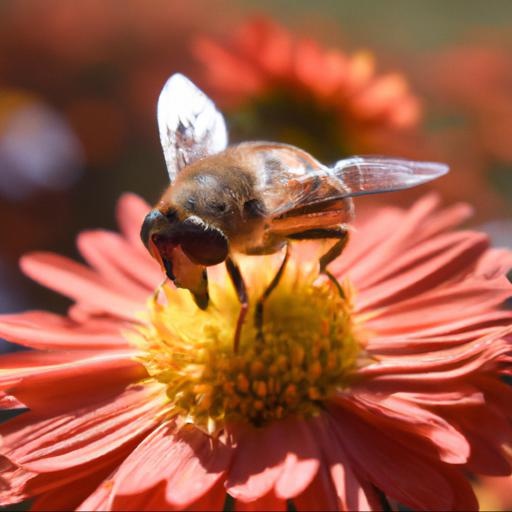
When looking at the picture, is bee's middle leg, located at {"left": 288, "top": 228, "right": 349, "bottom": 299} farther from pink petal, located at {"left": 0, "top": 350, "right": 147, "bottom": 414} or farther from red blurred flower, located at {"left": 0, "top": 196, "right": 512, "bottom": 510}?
pink petal, located at {"left": 0, "top": 350, "right": 147, "bottom": 414}

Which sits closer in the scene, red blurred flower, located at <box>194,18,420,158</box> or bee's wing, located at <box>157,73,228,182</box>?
bee's wing, located at <box>157,73,228,182</box>

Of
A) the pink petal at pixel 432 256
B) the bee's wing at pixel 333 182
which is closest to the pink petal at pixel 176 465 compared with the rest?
the bee's wing at pixel 333 182

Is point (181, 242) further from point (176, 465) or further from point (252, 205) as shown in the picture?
point (176, 465)

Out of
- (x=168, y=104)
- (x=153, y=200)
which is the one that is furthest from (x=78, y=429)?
(x=153, y=200)

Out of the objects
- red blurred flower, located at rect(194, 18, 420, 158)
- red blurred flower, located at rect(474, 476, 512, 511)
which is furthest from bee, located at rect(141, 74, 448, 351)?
red blurred flower, located at rect(194, 18, 420, 158)

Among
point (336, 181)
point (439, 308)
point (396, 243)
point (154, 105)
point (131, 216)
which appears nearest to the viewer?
point (336, 181)

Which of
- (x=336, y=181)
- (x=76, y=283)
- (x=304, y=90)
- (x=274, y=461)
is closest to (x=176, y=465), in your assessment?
(x=274, y=461)

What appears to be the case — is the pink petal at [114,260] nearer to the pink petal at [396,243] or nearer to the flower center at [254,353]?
the flower center at [254,353]
